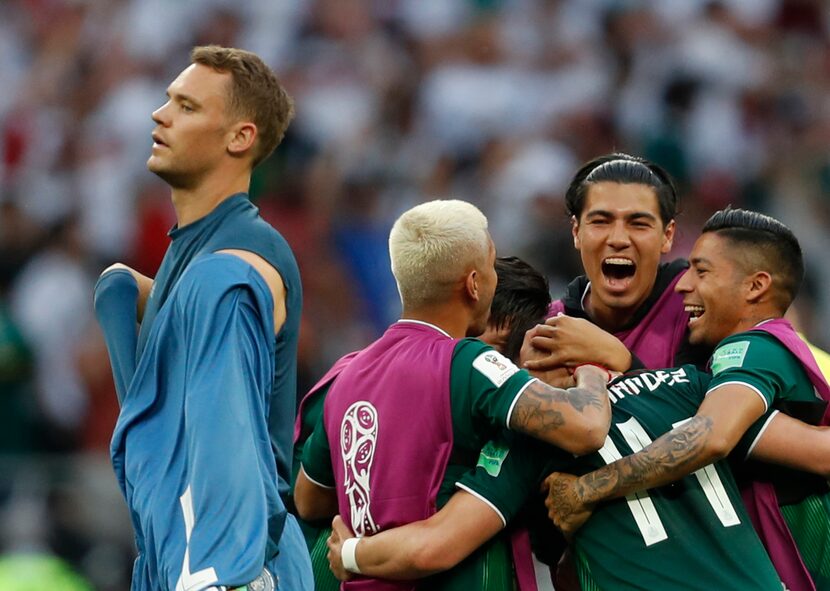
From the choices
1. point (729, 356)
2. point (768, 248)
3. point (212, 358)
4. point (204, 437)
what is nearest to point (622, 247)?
point (768, 248)

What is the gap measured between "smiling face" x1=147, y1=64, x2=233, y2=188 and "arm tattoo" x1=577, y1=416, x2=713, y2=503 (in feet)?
4.50

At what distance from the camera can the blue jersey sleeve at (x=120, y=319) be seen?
4039 millimetres

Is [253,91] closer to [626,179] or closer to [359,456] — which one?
[359,456]

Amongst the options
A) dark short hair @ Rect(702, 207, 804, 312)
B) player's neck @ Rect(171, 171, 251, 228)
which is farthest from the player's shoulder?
dark short hair @ Rect(702, 207, 804, 312)

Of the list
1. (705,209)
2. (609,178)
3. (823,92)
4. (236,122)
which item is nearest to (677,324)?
(609,178)

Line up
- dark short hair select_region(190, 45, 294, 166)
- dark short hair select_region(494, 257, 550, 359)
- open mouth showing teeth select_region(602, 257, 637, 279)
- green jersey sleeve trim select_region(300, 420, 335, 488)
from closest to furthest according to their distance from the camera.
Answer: dark short hair select_region(190, 45, 294, 166) → green jersey sleeve trim select_region(300, 420, 335, 488) → dark short hair select_region(494, 257, 550, 359) → open mouth showing teeth select_region(602, 257, 637, 279)

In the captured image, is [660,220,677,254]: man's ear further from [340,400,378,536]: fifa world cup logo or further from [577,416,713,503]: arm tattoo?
[340,400,378,536]: fifa world cup logo

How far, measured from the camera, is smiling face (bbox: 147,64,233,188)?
3.95m

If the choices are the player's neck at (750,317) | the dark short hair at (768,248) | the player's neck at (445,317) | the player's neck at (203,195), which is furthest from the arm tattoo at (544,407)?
the player's neck at (203,195)

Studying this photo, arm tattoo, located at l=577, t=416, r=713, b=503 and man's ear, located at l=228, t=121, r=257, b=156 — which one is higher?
man's ear, located at l=228, t=121, r=257, b=156

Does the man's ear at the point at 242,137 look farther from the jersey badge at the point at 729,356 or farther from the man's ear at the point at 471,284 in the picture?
the jersey badge at the point at 729,356

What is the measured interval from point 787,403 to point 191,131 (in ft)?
6.15

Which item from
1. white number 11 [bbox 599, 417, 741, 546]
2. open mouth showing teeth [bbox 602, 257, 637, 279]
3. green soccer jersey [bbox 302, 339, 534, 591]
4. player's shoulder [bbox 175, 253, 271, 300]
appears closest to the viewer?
player's shoulder [bbox 175, 253, 271, 300]

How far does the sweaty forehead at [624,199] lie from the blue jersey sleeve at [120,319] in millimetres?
1577
